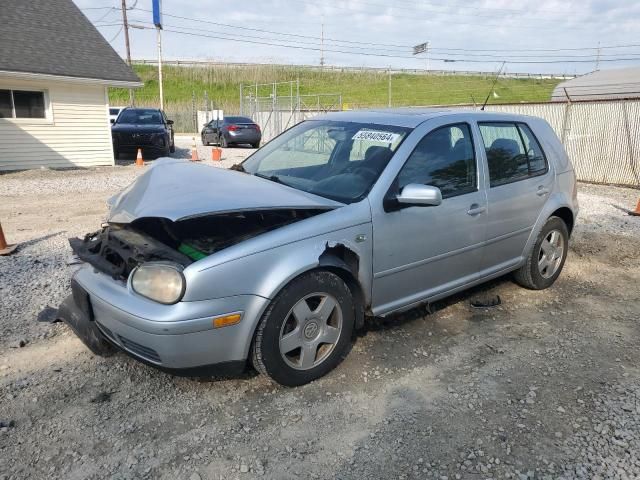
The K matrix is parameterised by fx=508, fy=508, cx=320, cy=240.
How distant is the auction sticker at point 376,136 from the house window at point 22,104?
1322 cm

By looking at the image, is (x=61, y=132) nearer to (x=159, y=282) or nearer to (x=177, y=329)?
(x=159, y=282)

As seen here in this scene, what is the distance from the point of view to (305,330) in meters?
3.18

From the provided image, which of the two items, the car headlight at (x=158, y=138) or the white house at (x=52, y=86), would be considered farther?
the car headlight at (x=158, y=138)

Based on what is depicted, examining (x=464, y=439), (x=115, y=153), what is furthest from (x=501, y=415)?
(x=115, y=153)

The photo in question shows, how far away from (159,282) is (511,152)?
10.8 feet

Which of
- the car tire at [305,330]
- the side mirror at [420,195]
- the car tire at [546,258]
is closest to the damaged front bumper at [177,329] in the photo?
the car tire at [305,330]

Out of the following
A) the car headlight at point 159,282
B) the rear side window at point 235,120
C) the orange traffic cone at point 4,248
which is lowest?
the orange traffic cone at point 4,248

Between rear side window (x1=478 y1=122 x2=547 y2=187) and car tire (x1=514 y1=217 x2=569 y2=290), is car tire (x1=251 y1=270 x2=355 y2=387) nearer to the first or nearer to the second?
rear side window (x1=478 y1=122 x2=547 y2=187)

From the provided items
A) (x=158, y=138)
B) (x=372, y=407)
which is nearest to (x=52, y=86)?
(x=158, y=138)

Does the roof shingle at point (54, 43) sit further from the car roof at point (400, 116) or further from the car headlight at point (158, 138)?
the car roof at point (400, 116)

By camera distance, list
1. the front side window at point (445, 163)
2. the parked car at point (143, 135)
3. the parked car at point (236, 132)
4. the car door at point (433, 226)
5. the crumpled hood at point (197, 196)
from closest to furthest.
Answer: the crumpled hood at point (197, 196) → the car door at point (433, 226) → the front side window at point (445, 163) → the parked car at point (143, 135) → the parked car at point (236, 132)

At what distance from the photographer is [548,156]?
489 centimetres

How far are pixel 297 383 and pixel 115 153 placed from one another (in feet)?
53.2

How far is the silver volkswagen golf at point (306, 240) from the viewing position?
283 centimetres
